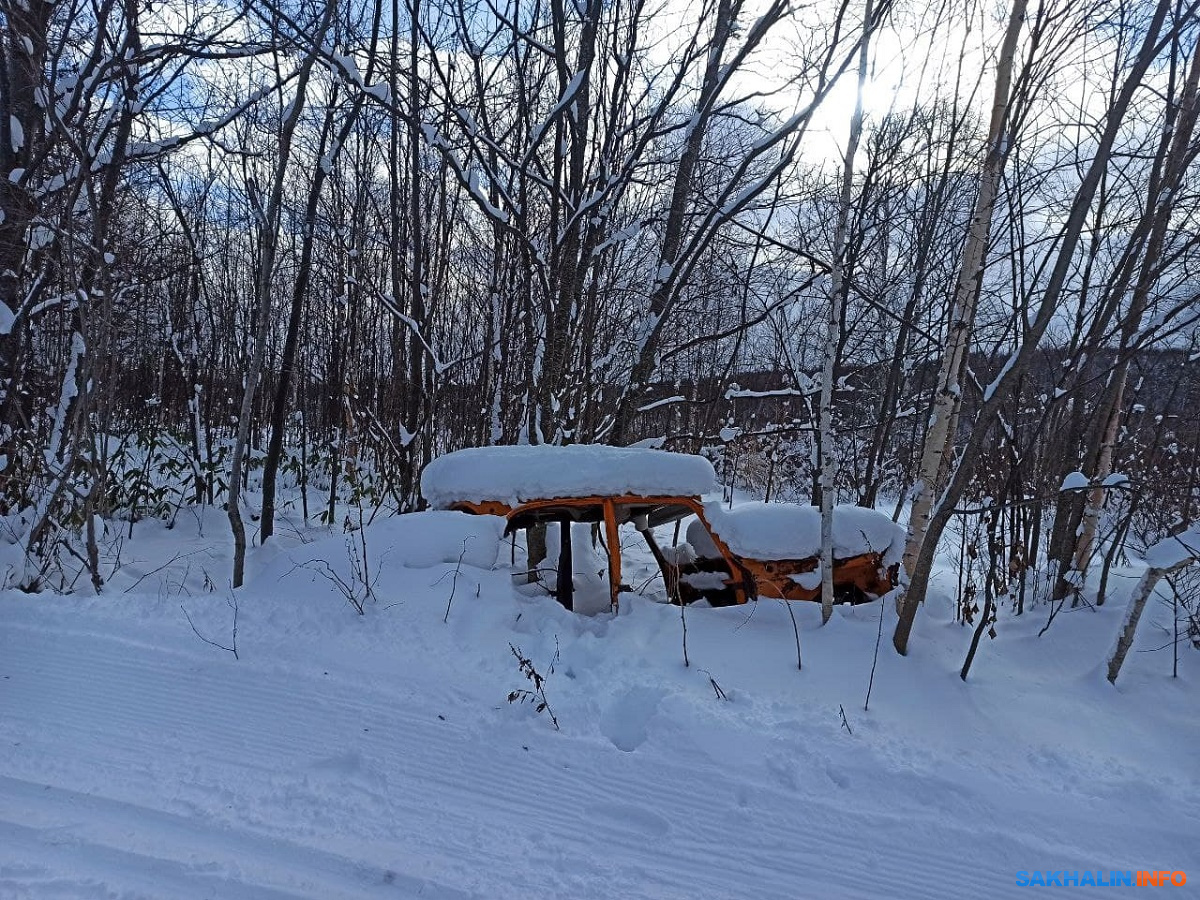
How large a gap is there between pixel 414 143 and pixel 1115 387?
7909 millimetres

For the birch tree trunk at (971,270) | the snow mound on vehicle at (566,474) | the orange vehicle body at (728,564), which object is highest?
the birch tree trunk at (971,270)

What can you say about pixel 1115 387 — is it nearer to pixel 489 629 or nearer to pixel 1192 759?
pixel 1192 759

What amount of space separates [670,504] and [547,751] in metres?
2.43

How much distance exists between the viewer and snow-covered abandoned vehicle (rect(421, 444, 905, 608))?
4.64 metres

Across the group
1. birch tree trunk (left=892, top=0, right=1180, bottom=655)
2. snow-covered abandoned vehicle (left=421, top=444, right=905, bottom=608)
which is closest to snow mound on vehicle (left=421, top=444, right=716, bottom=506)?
snow-covered abandoned vehicle (left=421, top=444, right=905, bottom=608)

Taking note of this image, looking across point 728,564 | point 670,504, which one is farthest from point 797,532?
point 670,504

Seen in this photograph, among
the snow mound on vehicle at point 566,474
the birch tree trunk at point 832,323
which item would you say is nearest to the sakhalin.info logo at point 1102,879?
the birch tree trunk at point 832,323

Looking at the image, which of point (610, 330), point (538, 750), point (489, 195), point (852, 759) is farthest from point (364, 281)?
point (852, 759)

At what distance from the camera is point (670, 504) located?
201 inches

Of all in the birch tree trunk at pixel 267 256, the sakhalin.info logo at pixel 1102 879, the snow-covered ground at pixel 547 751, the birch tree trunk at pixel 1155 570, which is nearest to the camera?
the snow-covered ground at pixel 547 751

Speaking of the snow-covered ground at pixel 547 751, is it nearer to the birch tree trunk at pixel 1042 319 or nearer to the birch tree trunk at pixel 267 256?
the birch tree trunk at pixel 1042 319

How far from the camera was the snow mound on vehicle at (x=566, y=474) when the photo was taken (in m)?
4.61

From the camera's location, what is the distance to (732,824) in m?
2.60

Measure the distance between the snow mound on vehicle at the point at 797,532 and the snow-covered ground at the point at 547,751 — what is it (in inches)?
19.6
